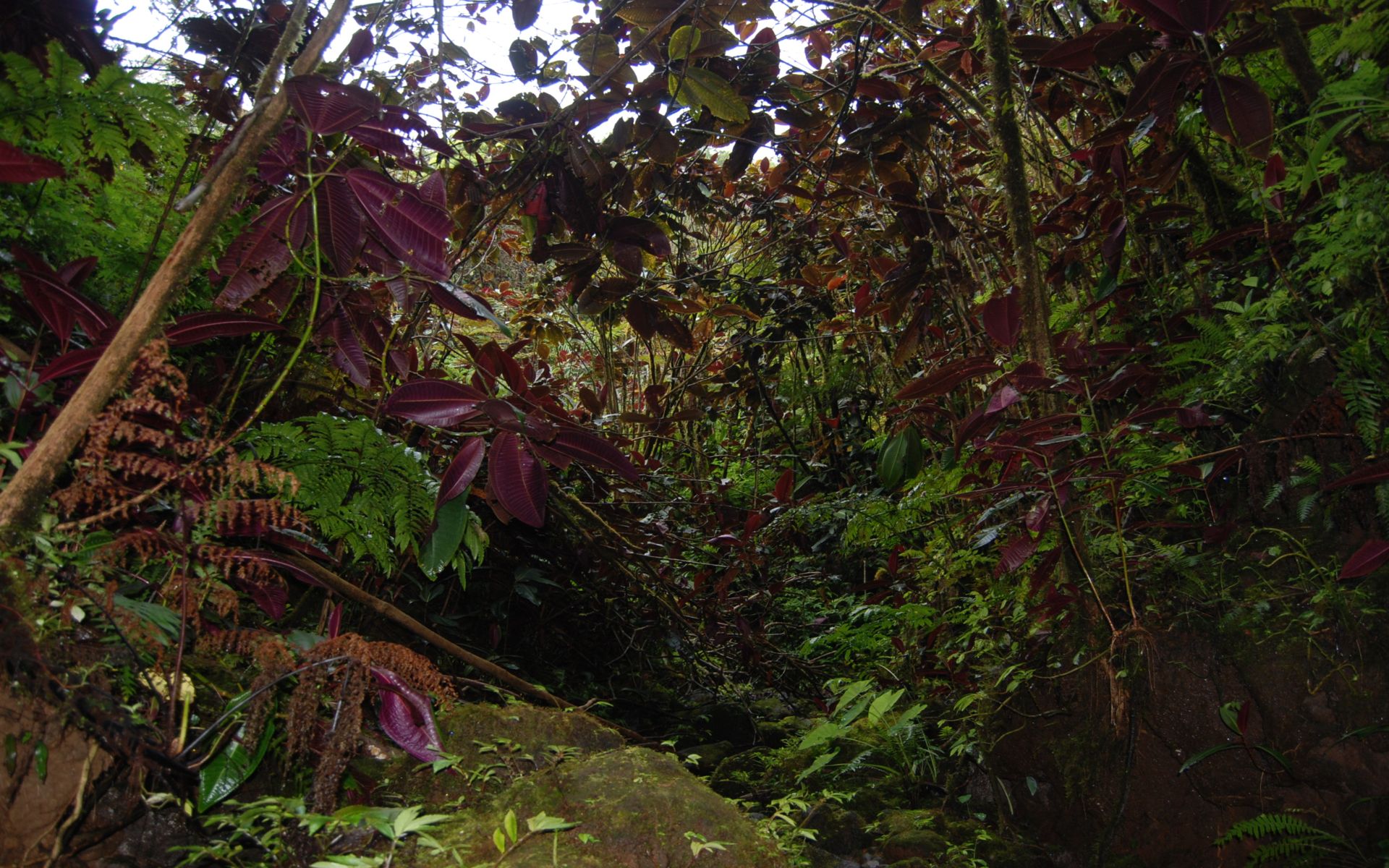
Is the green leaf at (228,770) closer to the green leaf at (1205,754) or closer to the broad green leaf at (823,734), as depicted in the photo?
the broad green leaf at (823,734)

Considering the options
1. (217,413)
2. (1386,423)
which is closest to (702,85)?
(217,413)

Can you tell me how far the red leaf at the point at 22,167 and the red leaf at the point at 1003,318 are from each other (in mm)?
1832

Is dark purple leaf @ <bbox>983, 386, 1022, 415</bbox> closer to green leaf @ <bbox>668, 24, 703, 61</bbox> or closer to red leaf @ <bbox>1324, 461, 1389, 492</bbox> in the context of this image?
red leaf @ <bbox>1324, 461, 1389, 492</bbox>

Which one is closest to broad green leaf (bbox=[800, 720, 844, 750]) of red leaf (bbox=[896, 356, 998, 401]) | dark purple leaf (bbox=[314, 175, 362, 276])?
red leaf (bbox=[896, 356, 998, 401])

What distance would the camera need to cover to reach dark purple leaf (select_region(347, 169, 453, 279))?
149 centimetres

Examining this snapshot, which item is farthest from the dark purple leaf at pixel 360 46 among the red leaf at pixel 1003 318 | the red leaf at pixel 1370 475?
the red leaf at pixel 1370 475

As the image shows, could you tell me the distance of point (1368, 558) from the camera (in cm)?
168

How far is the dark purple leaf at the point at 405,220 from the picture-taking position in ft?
4.90

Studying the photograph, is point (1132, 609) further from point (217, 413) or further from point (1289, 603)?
point (217, 413)

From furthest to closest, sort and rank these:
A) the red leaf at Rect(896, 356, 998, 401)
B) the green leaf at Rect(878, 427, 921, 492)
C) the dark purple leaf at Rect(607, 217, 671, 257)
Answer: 1. the green leaf at Rect(878, 427, 921, 492)
2. the dark purple leaf at Rect(607, 217, 671, 257)
3. the red leaf at Rect(896, 356, 998, 401)

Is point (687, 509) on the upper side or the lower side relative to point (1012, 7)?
lower

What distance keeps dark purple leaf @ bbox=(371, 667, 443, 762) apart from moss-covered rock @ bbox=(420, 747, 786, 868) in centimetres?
13

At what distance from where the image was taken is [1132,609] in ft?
5.77

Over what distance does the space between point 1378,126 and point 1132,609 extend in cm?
116
